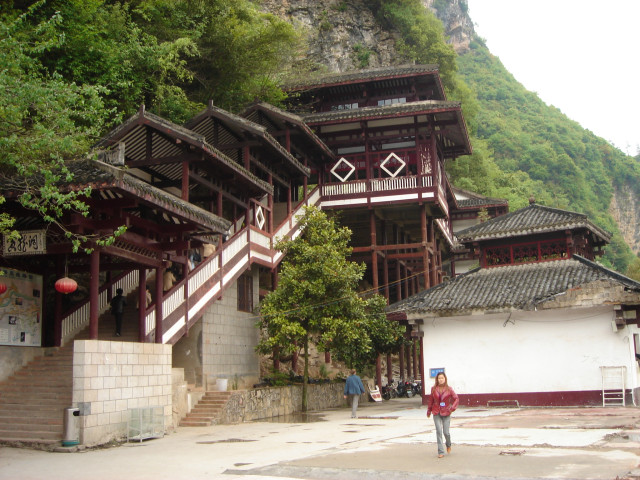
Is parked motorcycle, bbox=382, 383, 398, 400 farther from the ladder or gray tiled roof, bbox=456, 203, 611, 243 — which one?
the ladder

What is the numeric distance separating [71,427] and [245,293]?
388 inches

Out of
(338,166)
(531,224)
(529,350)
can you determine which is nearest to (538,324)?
(529,350)

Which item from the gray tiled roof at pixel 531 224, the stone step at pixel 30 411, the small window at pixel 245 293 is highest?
the gray tiled roof at pixel 531 224

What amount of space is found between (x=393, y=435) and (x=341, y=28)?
40396 mm

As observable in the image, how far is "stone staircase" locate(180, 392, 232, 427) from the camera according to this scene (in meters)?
15.6

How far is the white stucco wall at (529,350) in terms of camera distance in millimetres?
17906

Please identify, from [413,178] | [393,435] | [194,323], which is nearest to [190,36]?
[413,178]

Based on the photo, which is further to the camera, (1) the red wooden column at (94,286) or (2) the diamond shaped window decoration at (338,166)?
(2) the diamond shaped window decoration at (338,166)

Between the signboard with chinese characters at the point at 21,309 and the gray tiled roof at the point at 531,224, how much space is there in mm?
12819

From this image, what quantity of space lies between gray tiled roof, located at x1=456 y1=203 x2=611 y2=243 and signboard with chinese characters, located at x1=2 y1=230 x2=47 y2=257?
13147 millimetres

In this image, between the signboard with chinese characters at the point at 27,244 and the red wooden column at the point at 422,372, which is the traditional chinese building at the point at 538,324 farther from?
the signboard with chinese characters at the point at 27,244

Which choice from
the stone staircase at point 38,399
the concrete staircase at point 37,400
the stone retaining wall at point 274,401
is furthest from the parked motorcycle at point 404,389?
the concrete staircase at point 37,400

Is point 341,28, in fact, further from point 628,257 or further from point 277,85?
point 628,257

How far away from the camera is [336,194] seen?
2734cm
